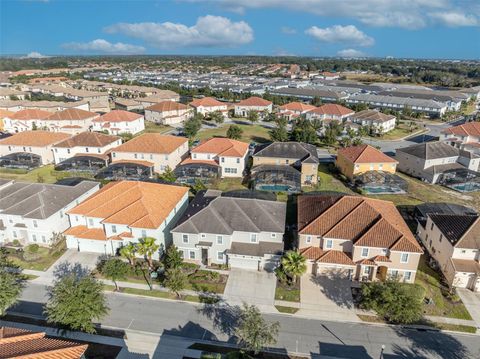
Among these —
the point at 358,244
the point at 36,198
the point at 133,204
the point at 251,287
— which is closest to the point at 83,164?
the point at 36,198

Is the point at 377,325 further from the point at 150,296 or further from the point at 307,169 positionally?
the point at 307,169

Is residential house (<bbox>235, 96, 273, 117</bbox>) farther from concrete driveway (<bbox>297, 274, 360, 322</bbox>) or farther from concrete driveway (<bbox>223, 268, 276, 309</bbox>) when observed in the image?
concrete driveway (<bbox>297, 274, 360, 322</bbox>)

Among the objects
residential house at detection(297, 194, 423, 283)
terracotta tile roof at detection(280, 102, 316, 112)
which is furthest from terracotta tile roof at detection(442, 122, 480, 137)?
residential house at detection(297, 194, 423, 283)

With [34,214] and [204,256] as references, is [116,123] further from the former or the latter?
[204,256]

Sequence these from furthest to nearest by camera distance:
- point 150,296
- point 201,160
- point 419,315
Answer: point 201,160 < point 150,296 < point 419,315

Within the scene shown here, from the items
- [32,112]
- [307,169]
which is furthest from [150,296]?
[32,112]

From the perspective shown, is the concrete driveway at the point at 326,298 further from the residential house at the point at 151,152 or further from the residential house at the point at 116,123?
the residential house at the point at 116,123

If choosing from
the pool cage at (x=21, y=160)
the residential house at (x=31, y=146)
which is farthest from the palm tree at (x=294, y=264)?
the residential house at (x=31, y=146)
